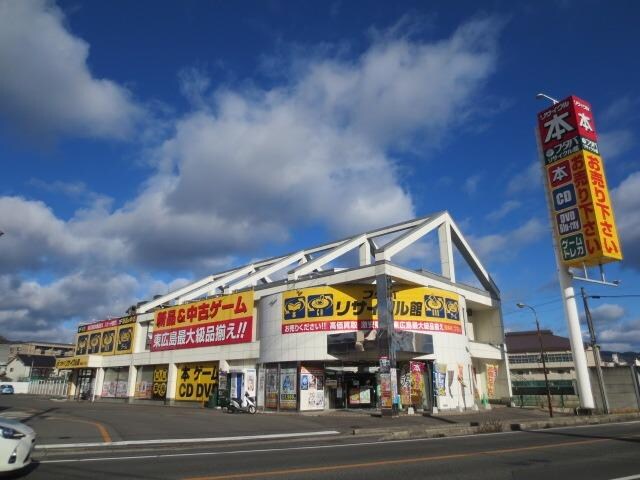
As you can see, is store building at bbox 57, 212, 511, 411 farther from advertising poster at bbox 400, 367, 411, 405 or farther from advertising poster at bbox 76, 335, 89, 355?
advertising poster at bbox 76, 335, 89, 355

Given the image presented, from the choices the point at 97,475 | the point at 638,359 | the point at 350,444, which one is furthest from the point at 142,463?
the point at 638,359

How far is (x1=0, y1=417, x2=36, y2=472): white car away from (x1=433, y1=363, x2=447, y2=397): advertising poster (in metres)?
28.9

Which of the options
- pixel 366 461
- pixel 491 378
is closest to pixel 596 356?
pixel 491 378

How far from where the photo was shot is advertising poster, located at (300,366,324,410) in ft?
105

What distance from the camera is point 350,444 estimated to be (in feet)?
50.8

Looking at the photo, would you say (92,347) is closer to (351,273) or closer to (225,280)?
(225,280)

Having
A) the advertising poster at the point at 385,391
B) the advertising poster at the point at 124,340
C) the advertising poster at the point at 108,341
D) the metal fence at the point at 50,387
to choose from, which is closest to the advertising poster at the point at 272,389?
the advertising poster at the point at 385,391

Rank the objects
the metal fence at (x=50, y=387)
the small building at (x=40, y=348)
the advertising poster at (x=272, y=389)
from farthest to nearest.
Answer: the small building at (x=40, y=348) → the metal fence at (x=50, y=387) → the advertising poster at (x=272, y=389)

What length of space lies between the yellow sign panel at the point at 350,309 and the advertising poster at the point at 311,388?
2896mm

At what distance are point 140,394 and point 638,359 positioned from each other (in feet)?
269

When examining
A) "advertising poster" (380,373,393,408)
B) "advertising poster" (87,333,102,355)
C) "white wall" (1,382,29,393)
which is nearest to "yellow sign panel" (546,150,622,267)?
"advertising poster" (380,373,393,408)

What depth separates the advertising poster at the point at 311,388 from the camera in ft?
105

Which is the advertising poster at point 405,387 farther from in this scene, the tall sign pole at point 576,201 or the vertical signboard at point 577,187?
the vertical signboard at point 577,187

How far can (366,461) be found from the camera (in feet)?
36.9
